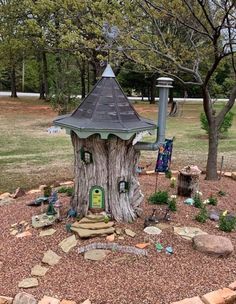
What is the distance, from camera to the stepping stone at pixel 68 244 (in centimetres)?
439

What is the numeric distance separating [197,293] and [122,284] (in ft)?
2.44

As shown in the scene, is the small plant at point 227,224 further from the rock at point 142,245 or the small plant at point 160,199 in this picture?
the rock at point 142,245

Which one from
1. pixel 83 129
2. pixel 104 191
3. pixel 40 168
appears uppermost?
pixel 83 129

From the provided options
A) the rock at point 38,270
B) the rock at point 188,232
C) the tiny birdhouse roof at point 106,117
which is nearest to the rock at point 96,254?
the rock at point 38,270

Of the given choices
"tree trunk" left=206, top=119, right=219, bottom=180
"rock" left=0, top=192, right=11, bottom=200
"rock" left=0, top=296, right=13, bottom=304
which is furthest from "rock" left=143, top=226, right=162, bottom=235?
"tree trunk" left=206, top=119, right=219, bottom=180

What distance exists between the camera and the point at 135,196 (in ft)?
16.9

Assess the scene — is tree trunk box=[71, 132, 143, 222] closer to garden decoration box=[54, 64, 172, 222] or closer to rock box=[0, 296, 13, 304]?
garden decoration box=[54, 64, 172, 222]

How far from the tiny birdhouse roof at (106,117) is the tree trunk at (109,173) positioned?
0.70ft

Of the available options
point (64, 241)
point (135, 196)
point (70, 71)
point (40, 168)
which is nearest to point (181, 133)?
point (70, 71)

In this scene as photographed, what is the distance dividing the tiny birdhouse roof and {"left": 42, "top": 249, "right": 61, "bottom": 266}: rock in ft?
4.60

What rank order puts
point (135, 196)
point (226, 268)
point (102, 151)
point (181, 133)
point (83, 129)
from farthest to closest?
point (181, 133) < point (135, 196) < point (102, 151) < point (83, 129) < point (226, 268)

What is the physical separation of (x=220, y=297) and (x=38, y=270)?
189 cm

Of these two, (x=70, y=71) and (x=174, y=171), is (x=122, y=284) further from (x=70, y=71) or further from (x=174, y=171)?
(x=70, y=71)

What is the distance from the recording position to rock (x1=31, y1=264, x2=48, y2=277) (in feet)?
13.1
